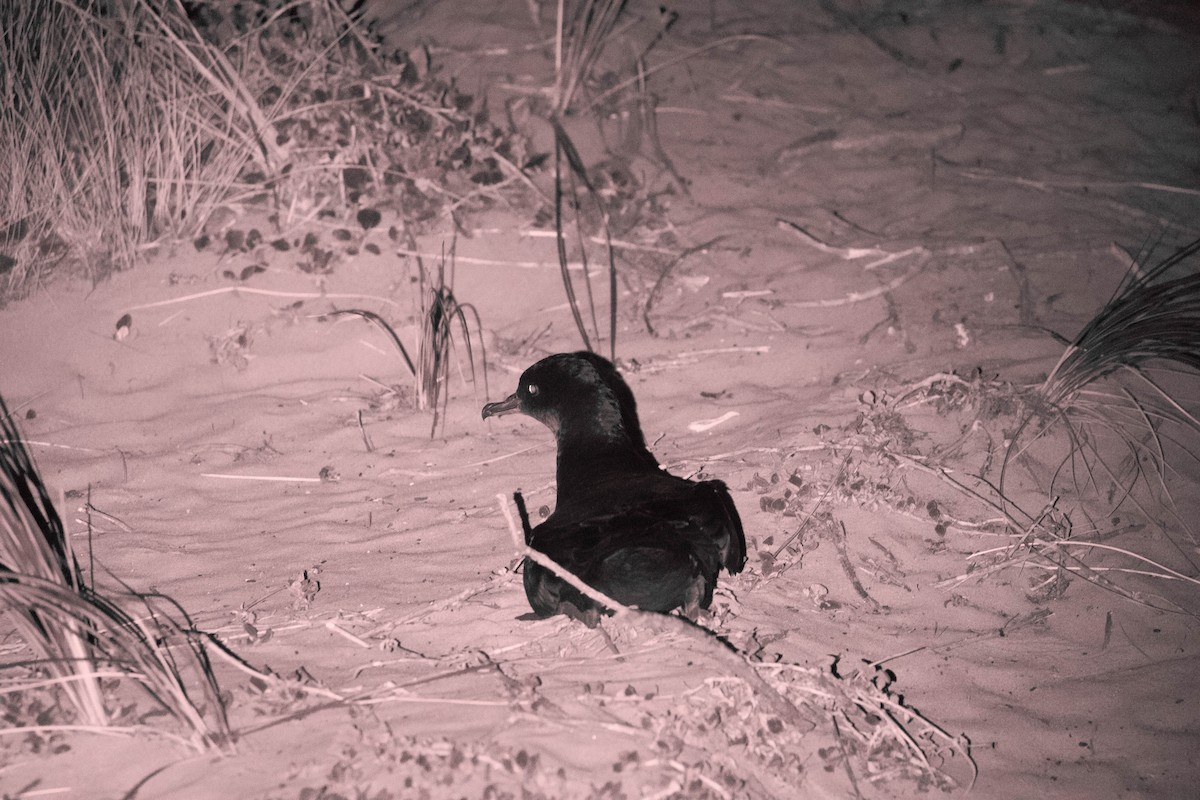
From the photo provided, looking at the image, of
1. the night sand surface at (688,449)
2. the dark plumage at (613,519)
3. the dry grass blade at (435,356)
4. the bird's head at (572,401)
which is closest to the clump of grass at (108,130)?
the night sand surface at (688,449)

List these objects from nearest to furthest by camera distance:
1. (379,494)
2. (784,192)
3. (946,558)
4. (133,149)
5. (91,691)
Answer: (91,691) → (946,558) → (379,494) → (133,149) → (784,192)

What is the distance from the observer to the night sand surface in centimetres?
259

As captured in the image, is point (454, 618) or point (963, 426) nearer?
A: point (454, 618)

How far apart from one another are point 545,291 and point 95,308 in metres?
2.46

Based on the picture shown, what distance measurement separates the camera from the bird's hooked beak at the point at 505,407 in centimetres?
397

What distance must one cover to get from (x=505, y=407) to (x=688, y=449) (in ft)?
2.79

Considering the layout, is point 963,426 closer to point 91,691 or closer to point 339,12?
point 91,691

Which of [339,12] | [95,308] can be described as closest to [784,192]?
[339,12]

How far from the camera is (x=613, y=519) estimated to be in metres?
3.07

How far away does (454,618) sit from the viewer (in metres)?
3.13

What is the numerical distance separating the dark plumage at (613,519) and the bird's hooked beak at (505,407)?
0.08 m

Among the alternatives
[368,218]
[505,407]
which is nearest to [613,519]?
[505,407]

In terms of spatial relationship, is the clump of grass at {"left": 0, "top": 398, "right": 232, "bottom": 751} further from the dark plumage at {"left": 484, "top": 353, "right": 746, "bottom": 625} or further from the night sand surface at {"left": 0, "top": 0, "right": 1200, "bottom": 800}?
the dark plumage at {"left": 484, "top": 353, "right": 746, "bottom": 625}

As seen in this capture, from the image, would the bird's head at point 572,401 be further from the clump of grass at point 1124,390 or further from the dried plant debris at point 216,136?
the dried plant debris at point 216,136
